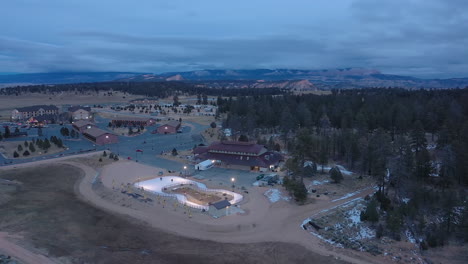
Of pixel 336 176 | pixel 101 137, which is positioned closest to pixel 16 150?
pixel 101 137

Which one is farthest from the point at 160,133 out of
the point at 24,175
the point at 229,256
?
the point at 229,256

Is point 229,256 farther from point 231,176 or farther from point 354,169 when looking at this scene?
point 354,169

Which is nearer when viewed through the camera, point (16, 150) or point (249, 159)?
point (249, 159)

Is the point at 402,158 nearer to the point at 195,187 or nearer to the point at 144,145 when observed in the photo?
the point at 195,187

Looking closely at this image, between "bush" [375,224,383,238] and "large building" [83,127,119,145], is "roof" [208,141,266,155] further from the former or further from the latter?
"large building" [83,127,119,145]

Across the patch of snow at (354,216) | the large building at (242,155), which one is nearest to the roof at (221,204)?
the patch of snow at (354,216)
